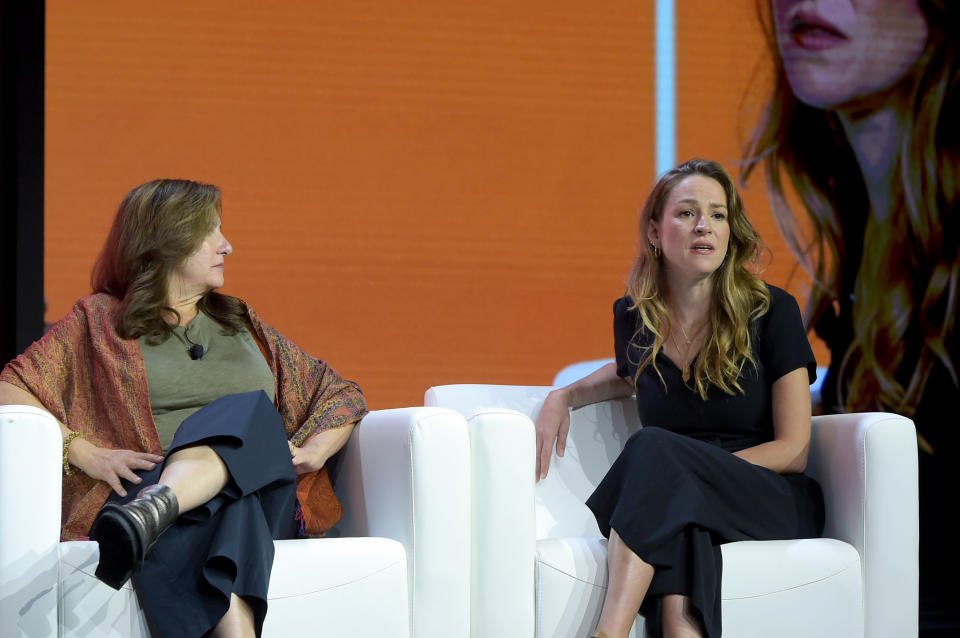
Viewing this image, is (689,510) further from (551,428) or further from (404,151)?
(404,151)

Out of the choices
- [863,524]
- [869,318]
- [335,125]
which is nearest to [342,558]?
→ [863,524]

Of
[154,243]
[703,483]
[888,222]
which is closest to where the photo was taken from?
[703,483]

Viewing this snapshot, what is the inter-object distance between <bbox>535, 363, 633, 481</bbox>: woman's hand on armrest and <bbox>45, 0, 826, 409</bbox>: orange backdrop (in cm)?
77

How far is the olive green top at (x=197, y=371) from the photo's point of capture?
7.30 feet

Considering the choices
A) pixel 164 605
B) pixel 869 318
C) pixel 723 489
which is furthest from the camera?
pixel 869 318

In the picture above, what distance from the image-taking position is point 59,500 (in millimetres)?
1812

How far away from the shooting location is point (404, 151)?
3295 millimetres

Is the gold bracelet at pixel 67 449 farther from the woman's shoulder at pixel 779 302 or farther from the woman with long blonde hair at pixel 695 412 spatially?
the woman's shoulder at pixel 779 302

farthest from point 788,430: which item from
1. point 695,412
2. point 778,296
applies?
point 778,296

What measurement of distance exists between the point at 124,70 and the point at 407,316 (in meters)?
1.10

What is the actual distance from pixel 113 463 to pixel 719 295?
1.35 m

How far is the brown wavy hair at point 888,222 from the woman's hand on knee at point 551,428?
139 cm

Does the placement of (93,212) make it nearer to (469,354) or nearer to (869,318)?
(469,354)

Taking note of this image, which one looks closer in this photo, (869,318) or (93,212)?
(93,212)
